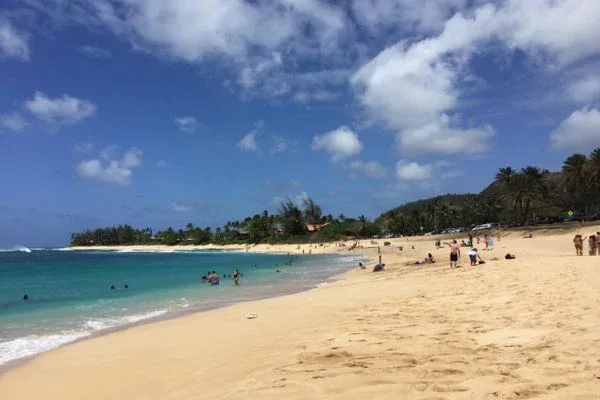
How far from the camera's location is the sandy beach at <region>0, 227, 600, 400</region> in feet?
18.4

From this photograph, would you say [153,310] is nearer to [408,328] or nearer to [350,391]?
[408,328]

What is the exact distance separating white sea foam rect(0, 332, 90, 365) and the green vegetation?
67837 millimetres

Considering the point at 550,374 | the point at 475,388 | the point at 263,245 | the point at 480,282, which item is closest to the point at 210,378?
the point at 475,388

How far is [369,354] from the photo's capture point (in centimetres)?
752

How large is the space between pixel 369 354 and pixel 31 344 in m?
10.2

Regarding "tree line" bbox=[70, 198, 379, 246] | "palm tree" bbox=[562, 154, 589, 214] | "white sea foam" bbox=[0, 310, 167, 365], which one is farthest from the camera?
"tree line" bbox=[70, 198, 379, 246]

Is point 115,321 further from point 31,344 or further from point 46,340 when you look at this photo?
point 31,344

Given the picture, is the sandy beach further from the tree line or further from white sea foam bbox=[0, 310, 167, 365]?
the tree line

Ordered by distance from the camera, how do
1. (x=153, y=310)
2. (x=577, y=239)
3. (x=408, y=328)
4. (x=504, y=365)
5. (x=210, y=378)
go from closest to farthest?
(x=504, y=365), (x=210, y=378), (x=408, y=328), (x=153, y=310), (x=577, y=239)

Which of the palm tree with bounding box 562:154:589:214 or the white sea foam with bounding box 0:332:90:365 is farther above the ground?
the palm tree with bounding box 562:154:589:214

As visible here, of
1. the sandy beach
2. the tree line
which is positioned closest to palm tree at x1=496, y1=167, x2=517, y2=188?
the tree line

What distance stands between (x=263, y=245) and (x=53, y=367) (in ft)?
383

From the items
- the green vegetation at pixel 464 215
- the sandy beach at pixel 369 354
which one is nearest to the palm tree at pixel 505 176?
the green vegetation at pixel 464 215

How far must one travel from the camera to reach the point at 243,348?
971 cm
